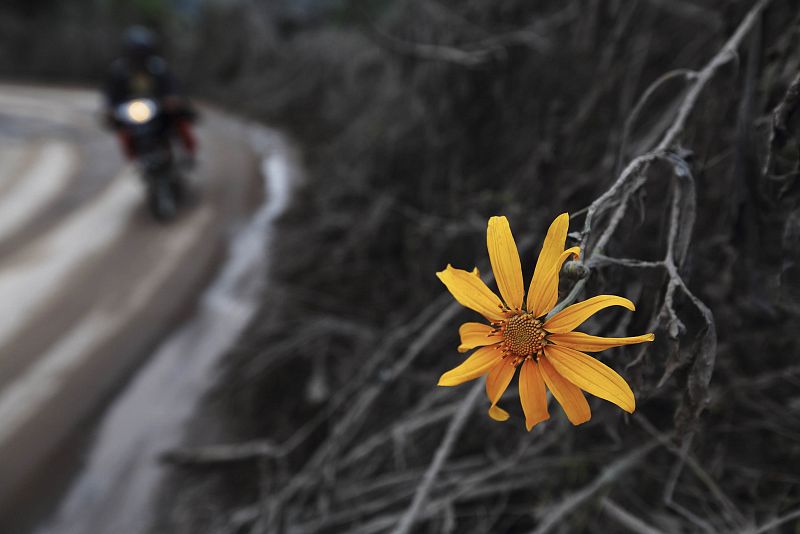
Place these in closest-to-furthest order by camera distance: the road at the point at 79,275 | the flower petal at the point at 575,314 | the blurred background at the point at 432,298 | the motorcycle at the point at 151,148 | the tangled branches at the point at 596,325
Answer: the flower petal at the point at 575,314 → the tangled branches at the point at 596,325 → the blurred background at the point at 432,298 → the road at the point at 79,275 → the motorcycle at the point at 151,148

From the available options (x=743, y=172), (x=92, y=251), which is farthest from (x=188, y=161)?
(x=743, y=172)

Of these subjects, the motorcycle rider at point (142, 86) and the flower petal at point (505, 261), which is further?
the motorcycle rider at point (142, 86)

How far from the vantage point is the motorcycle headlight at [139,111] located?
5082mm

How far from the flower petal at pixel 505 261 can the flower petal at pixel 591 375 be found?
0.27 ft

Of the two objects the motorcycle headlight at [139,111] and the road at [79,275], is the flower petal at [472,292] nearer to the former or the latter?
the road at [79,275]

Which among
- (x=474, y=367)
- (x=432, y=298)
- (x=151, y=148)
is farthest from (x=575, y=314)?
(x=151, y=148)

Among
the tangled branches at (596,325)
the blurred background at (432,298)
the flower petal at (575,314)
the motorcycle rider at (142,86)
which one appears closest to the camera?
the flower petal at (575,314)

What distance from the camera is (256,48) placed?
12.7 metres

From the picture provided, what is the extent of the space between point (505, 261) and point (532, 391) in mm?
179

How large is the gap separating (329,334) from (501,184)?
1144 mm

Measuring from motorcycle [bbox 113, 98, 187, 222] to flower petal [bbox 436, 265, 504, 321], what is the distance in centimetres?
482

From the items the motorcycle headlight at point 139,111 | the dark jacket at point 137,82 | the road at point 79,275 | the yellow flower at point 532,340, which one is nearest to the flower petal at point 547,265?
the yellow flower at point 532,340

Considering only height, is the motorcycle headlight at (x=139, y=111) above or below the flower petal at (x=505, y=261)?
above

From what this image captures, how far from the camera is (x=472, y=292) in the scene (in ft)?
2.66
